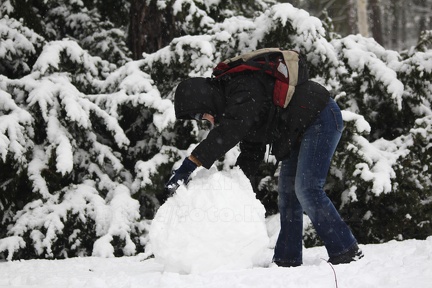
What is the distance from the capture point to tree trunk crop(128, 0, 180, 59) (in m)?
5.60

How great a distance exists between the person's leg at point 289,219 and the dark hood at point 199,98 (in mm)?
657

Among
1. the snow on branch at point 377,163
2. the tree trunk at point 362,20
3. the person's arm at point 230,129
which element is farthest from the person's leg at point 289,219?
the tree trunk at point 362,20

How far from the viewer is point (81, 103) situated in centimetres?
427

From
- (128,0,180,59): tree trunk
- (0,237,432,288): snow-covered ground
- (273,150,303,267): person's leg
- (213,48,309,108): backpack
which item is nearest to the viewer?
(0,237,432,288): snow-covered ground

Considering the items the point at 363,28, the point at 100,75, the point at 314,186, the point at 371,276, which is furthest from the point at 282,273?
the point at 363,28

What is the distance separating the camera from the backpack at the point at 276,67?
2.51 m

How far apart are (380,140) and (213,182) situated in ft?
9.15

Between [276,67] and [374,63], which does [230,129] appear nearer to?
[276,67]

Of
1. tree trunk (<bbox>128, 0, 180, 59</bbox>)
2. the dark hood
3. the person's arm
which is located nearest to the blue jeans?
the person's arm

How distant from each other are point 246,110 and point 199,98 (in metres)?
0.32

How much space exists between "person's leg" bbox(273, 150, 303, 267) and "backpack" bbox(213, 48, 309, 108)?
1.64ft

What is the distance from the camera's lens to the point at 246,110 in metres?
2.39

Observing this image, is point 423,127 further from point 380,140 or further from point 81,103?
point 81,103

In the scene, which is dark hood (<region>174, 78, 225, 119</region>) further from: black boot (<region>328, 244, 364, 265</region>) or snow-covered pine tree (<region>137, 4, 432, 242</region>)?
snow-covered pine tree (<region>137, 4, 432, 242</region>)
